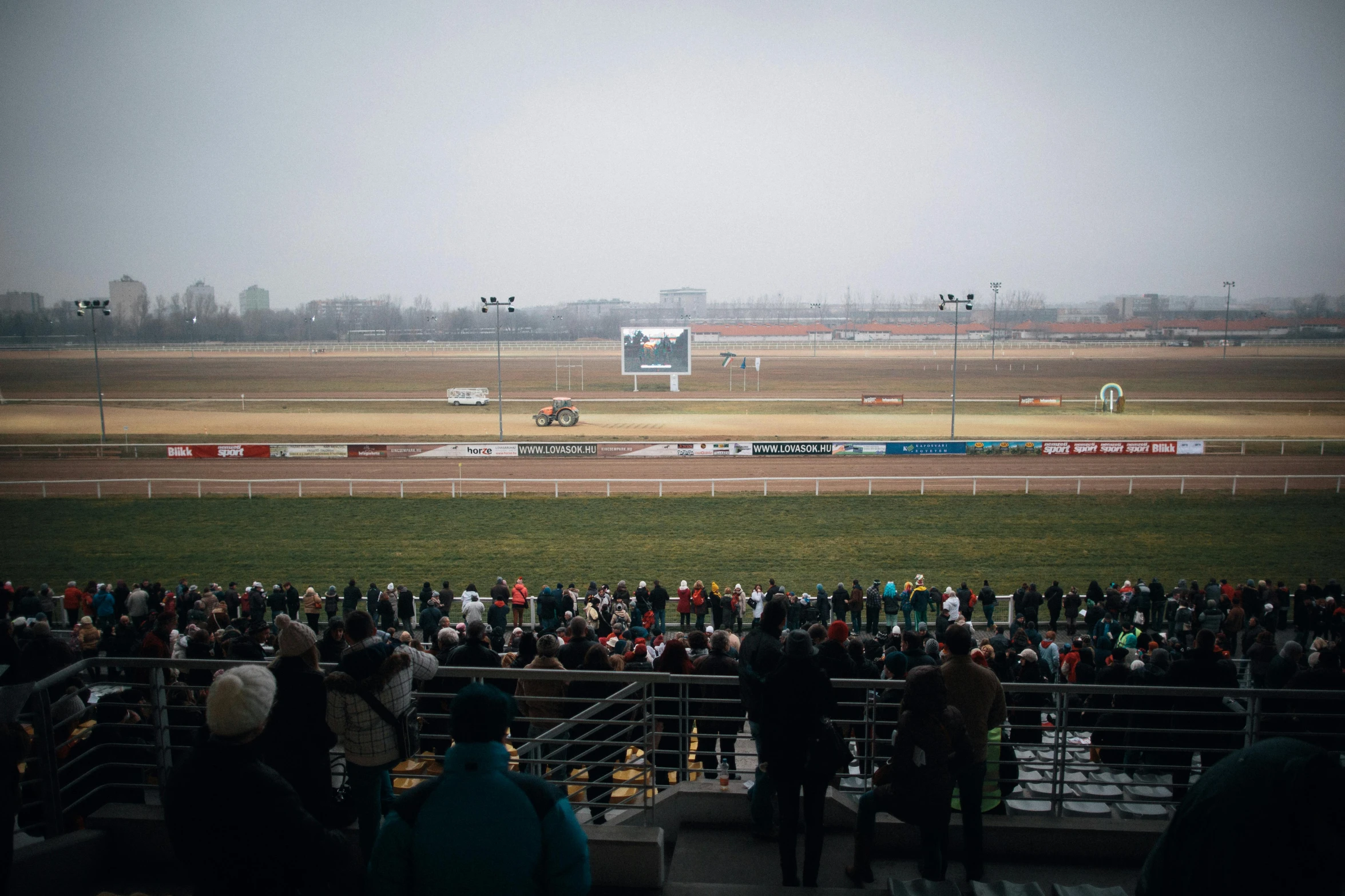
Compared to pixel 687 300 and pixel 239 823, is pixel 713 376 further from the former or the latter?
pixel 687 300

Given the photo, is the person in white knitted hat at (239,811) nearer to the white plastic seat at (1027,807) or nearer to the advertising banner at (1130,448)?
the white plastic seat at (1027,807)

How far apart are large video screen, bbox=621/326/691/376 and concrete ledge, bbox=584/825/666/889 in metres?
53.3

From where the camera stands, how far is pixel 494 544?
2012cm

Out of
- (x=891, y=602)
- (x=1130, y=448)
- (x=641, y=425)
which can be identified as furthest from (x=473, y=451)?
(x=1130, y=448)

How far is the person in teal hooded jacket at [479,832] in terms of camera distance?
2131 millimetres

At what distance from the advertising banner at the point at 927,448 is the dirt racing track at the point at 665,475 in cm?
37

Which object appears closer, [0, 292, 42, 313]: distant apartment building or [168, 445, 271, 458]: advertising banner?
[168, 445, 271, 458]: advertising banner

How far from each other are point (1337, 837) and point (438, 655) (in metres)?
5.50

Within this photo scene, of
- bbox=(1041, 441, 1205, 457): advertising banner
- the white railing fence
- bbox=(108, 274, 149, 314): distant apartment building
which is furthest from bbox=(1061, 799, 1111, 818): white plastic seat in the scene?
bbox=(108, 274, 149, 314): distant apartment building

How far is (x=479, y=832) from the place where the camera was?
214 cm

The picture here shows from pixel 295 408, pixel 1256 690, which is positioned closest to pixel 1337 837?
pixel 1256 690

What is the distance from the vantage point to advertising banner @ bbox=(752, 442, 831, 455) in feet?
107

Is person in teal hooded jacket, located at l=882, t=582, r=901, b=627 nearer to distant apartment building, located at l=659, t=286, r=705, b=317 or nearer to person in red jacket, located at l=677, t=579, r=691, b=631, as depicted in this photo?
person in red jacket, located at l=677, t=579, r=691, b=631

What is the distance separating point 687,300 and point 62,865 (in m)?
181
